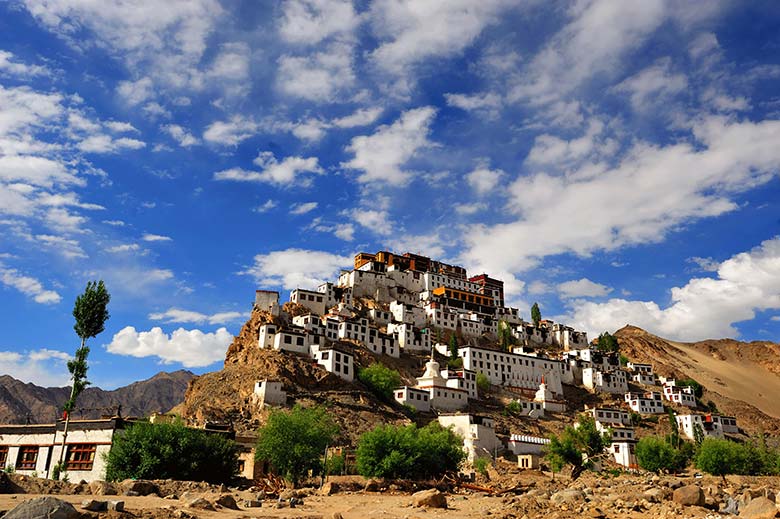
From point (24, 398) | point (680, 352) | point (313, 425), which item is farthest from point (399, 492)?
point (24, 398)

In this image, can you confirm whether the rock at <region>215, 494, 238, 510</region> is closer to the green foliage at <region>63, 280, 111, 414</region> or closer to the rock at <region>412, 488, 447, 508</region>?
the rock at <region>412, 488, 447, 508</region>

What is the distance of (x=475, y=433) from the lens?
59.5 metres

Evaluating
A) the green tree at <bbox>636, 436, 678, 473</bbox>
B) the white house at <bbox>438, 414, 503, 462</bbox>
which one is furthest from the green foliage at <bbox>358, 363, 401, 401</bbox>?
the green tree at <bbox>636, 436, 678, 473</bbox>

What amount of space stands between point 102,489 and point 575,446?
159 feet

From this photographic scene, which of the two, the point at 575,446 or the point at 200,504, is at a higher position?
the point at 575,446

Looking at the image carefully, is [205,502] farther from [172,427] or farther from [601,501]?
[601,501]

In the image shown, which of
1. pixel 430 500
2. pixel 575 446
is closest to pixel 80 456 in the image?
pixel 430 500

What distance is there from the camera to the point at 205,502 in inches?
982

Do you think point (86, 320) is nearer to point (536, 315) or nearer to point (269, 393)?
point (269, 393)

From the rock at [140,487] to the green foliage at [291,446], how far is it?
1002 cm

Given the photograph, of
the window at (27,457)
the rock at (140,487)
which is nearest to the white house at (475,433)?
the rock at (140,487)

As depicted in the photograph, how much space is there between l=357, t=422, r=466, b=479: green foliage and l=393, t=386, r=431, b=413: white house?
23.9m

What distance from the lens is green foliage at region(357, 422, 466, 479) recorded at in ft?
135

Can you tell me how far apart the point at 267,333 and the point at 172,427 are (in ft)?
116
